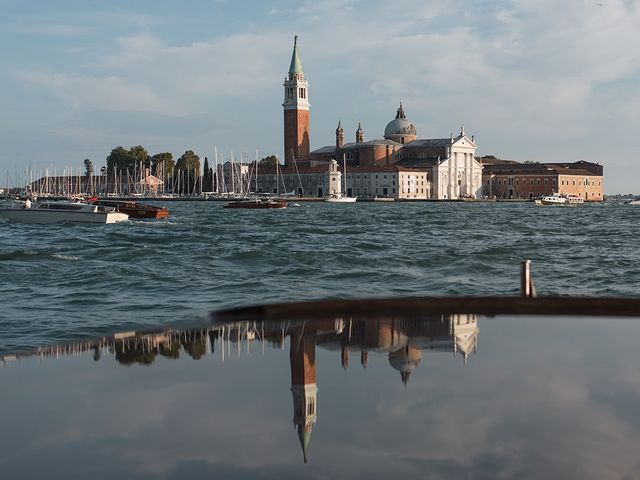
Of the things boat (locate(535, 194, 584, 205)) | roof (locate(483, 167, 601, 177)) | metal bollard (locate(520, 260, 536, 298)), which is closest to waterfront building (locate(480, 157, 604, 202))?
roof (locate(483, 167, 601, 177))

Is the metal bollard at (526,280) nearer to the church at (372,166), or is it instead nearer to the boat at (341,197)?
the boat at (341,197)

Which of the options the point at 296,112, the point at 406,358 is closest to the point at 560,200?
the point at 296,112

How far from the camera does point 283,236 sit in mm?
24438

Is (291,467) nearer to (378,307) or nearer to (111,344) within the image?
(111,344)

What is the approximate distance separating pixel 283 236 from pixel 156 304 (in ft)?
47.8

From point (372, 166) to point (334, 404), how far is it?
84.5m

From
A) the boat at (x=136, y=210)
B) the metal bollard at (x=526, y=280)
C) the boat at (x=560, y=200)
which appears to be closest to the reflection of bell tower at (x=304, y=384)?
the metal bollard at (x=526, y=280)

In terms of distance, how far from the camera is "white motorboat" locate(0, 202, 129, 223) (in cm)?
3153

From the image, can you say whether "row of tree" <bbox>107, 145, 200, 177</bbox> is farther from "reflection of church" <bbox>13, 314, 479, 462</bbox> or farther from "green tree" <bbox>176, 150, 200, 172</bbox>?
"reflection of church" <bbox>13, 314, 479, 462</bbox>

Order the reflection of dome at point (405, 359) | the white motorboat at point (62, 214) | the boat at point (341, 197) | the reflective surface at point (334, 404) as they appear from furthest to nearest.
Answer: the boat at point (341, 197), the white motorboat at point (62, 214), the reflection of dome at point (405, 359), the reflective surface at point (334, 404)

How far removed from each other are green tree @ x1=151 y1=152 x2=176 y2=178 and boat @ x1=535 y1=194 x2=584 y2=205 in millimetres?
39115

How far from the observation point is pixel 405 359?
5.15m

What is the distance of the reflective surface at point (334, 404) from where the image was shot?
3383 mm

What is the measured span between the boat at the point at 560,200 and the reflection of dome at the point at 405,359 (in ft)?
249
